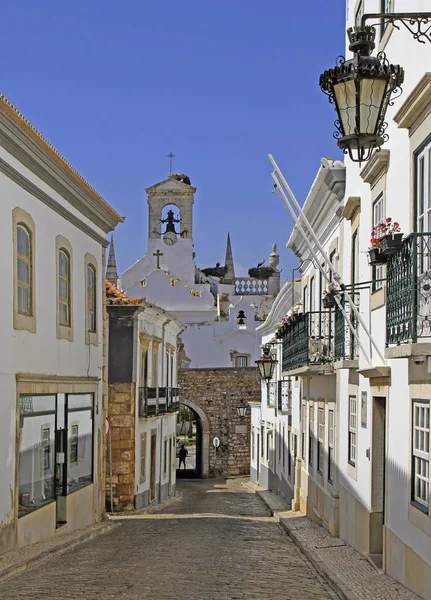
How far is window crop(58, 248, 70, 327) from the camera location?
15.4m

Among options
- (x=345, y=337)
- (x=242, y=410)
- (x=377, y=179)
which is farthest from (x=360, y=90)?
(x=242, y=410)

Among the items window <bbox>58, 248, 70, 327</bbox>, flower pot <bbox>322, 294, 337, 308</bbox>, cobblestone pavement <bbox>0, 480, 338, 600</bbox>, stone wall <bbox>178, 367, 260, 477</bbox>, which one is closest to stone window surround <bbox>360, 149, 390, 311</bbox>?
flower pot <bbox>322, 294, 337, 308</bbox>

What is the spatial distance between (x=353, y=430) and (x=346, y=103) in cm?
831

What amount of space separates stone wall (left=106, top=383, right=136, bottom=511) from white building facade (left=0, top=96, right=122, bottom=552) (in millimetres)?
2521

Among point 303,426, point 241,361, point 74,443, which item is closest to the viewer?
point 74,443

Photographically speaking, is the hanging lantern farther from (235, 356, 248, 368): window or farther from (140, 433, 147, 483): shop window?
(235, 356, 248, 368): window

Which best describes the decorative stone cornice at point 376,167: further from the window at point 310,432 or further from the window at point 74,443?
the window at point 310,432

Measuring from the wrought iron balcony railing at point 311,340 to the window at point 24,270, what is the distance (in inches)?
175

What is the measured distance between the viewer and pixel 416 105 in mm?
8641

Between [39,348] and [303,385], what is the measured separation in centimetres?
777

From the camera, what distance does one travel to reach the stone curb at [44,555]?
34.3 feet

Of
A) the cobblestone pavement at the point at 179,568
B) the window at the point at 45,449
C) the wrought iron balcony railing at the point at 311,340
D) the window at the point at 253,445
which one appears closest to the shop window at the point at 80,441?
the cobblestone pavement at the point at 179,568

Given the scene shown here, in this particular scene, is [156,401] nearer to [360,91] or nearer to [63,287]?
[63,287]

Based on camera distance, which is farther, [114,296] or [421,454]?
[114,296]
